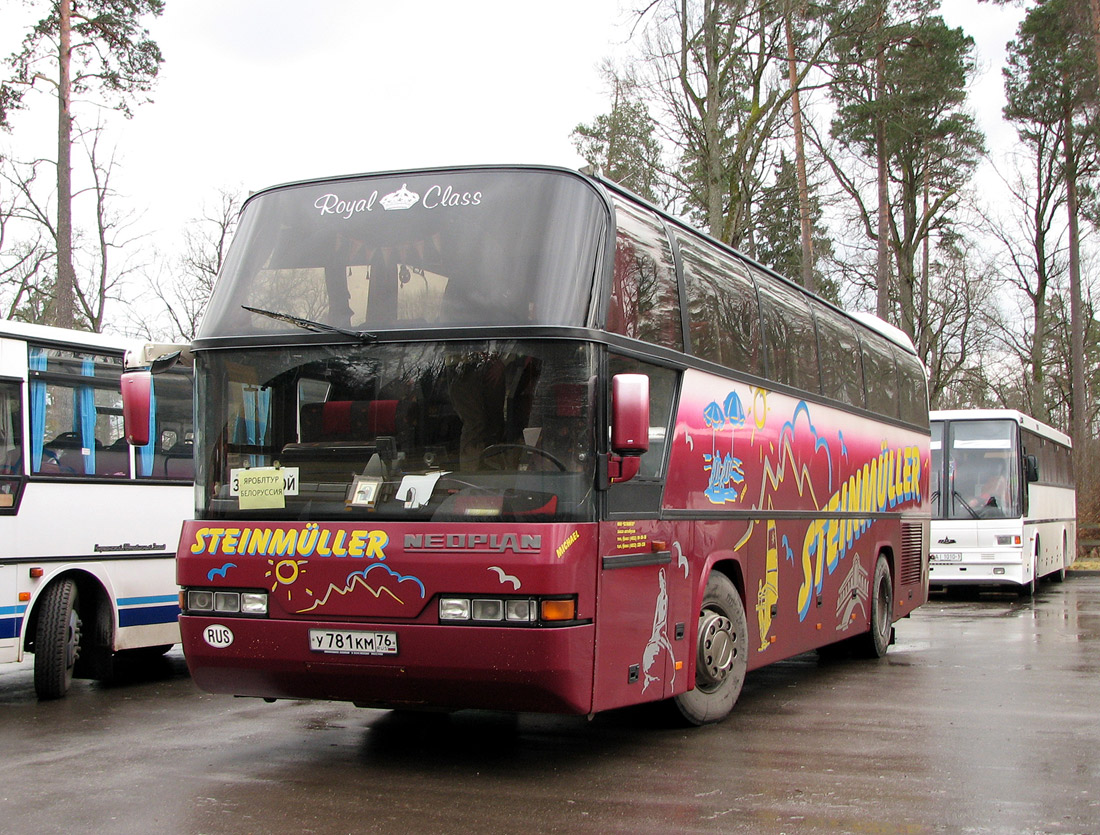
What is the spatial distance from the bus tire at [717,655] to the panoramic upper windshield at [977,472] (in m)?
14.1

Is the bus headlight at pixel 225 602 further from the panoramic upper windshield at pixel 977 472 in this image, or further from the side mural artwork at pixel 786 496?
the panoramic upper windshield at pixel 977 472

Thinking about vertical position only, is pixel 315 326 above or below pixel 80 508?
above

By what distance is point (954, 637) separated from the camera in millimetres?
14945

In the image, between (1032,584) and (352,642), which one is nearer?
(352,642)

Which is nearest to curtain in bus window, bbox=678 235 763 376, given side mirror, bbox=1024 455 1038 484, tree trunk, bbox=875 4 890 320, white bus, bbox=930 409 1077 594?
white bus, bbox=930 409 1077 594

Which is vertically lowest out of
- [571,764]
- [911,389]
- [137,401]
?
[571,764]

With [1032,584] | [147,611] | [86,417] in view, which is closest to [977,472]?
[1032,584]

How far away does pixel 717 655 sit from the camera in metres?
8.28

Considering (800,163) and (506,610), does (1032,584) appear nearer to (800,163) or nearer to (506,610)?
(800,163)

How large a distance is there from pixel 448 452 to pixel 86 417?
5026 millimetres

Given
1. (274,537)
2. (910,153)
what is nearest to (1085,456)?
(910,153)

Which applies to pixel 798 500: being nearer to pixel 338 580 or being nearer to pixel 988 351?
pixel 338 580

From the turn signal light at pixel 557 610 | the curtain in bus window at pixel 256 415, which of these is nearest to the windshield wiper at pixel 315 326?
the curtain in bus window at pixel 256 415

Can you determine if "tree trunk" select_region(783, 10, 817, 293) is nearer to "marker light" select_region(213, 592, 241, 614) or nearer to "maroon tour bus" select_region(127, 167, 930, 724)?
"maroon tour bus" select_region(127, 167, 930, 724)
